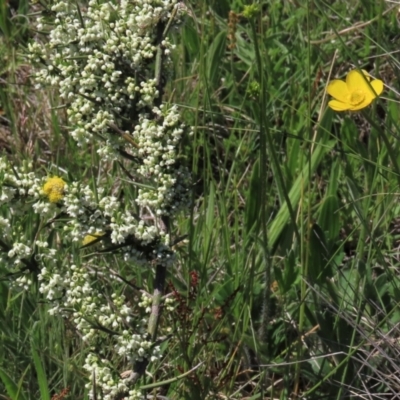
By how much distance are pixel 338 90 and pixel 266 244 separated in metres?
0.39

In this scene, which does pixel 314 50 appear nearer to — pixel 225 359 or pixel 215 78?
pixel 215 78

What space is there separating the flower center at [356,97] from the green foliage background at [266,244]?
0.30ft

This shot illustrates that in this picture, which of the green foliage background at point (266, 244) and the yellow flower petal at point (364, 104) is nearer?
the yellow flower petal at point (364, 104)

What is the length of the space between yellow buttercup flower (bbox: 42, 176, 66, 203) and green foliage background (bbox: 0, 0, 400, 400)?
24 centimetres

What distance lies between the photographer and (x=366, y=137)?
274 centimetres

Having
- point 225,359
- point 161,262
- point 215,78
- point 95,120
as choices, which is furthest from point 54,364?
point 215,78

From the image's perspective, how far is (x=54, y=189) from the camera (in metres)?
1.45

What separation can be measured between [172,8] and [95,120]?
11.8 inches

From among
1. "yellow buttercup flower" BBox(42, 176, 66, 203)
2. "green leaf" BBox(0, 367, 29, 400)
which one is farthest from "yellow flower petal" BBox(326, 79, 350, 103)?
"green leaf" BBox(0, 367, 29, 400)

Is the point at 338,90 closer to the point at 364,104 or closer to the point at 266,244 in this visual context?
the point at 364,104

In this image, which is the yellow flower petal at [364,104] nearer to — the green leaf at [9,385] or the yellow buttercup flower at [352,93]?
the yellow buttercup flower at [352,93]

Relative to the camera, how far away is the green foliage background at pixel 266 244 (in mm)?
1725

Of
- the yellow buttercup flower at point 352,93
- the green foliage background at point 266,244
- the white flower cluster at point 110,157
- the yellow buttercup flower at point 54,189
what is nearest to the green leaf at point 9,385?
the green foliage background at point 266,244

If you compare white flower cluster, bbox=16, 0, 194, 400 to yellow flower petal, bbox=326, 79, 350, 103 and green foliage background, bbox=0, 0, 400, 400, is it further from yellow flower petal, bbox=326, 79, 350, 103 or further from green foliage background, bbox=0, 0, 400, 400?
yellow flower petal, bbox=326, 79, 350, 103
